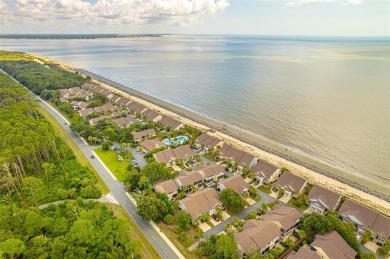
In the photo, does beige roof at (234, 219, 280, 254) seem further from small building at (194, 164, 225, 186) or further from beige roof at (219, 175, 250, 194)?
small building at (194, 164, 225, 186)

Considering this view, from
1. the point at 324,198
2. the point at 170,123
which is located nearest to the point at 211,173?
the point at 324,198

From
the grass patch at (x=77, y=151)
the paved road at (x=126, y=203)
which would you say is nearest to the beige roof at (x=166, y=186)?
the paved road at (x=126, y=203)

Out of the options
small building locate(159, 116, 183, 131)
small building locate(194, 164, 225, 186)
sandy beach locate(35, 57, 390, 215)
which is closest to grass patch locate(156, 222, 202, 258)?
small building locate(194, 164, 225, 186)

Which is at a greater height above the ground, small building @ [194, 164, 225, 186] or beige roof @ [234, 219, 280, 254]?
beige roof @ [234, 219, 280, 254]

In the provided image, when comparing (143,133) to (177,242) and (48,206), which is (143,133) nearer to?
(48,206)

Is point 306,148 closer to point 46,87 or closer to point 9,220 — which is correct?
point 9,220
